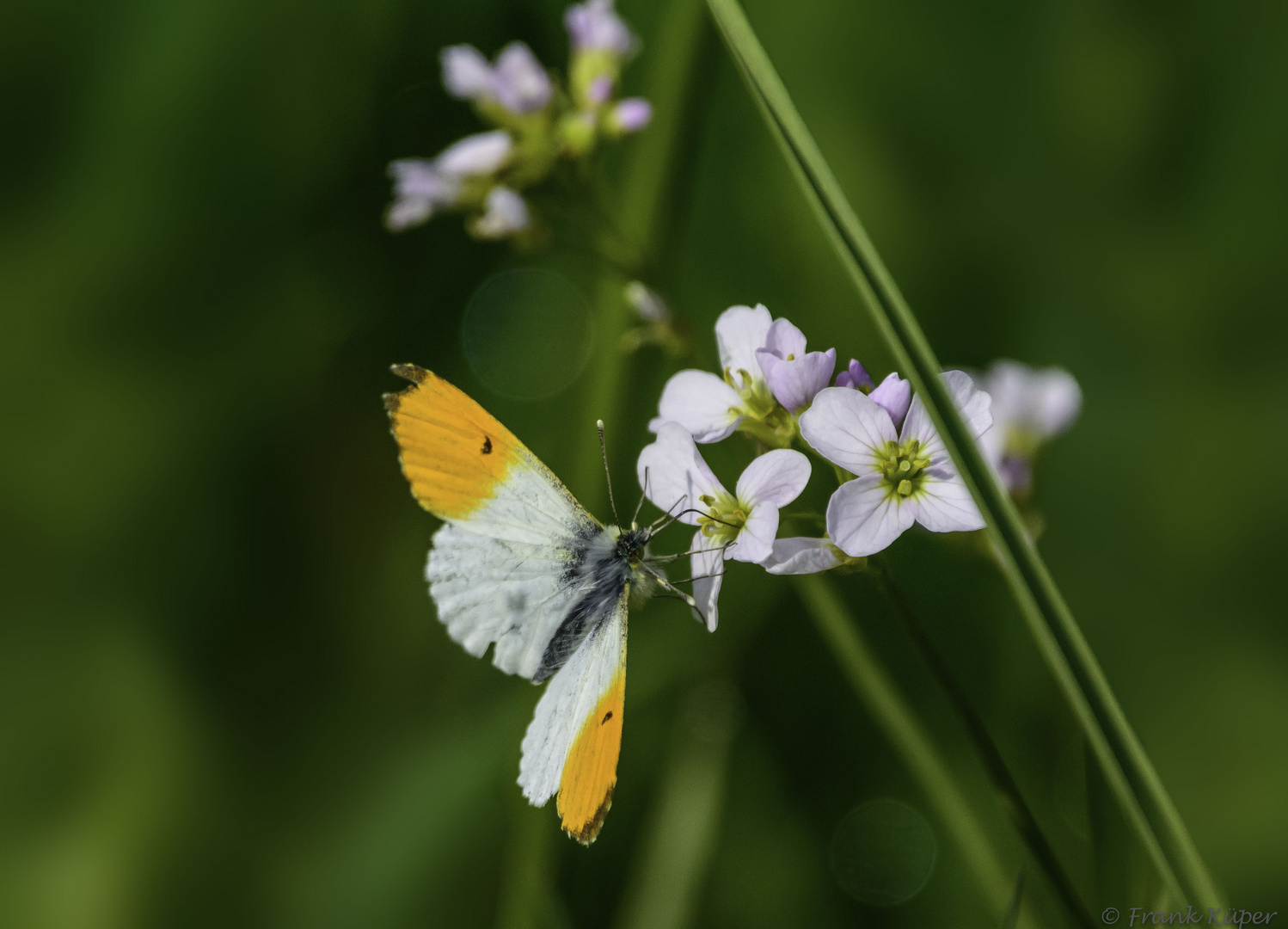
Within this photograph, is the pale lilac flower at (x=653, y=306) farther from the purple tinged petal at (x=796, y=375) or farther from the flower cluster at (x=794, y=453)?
the purple tinged petal at (x=796, y=375)

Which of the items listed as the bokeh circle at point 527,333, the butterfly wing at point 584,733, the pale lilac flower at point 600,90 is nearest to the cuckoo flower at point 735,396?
the butterfly wing at point 584,733

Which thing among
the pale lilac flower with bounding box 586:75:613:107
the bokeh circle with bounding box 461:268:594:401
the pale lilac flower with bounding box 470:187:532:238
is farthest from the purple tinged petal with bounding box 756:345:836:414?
the bokeh circle with bounding box 461:268:594:401

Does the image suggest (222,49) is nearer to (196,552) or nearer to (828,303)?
(196,552)

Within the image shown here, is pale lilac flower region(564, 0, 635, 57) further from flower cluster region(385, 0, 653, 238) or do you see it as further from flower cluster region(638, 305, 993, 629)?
flower cluster region(638, 305, 993, 629)

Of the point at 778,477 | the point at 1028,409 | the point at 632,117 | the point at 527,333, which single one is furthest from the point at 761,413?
the point at 527,333

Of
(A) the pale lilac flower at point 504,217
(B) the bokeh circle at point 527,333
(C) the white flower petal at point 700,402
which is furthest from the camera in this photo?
(B) the bokeh circle at point 527,333

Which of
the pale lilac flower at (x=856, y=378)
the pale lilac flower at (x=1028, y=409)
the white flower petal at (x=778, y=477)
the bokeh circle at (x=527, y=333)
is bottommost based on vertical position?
the pale lilac flower at (x=1028, y=409)

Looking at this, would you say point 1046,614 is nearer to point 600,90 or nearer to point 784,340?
point 784,340
